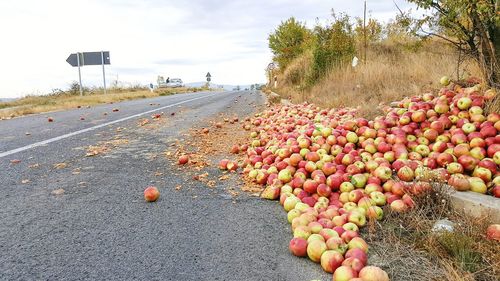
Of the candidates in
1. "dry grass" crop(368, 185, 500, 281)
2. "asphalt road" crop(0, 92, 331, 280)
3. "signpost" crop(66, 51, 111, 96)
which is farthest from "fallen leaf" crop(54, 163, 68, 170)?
"signpost" crop(66, 51, 111, 96)

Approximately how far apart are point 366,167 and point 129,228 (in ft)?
7.28

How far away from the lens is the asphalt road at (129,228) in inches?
82.4

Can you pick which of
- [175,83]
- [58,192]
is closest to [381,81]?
[58,192]

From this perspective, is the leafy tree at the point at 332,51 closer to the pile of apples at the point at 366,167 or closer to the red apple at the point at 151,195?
the pile of apples at the point at 366,167

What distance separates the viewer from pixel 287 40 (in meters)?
31.7

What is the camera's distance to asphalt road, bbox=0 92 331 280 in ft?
6.87

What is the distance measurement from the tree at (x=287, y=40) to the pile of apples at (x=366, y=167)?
25.7 m

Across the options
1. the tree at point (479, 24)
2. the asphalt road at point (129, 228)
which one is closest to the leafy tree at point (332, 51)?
the tree at point (479, 24)

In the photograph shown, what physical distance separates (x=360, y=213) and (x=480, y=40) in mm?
3189

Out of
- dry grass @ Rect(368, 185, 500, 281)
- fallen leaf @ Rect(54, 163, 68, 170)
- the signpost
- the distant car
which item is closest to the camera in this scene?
dry grass @ Rect(368, 185, 500, 281)

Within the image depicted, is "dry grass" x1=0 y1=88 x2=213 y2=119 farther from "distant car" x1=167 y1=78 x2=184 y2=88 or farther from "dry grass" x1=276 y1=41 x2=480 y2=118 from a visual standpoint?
"distant car" x1=167 y1=78 x2=184 y2=88

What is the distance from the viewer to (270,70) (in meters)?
34.0

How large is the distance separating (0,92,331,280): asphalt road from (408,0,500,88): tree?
3.02 m

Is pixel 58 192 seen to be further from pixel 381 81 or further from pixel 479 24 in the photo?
pixel 381 81
